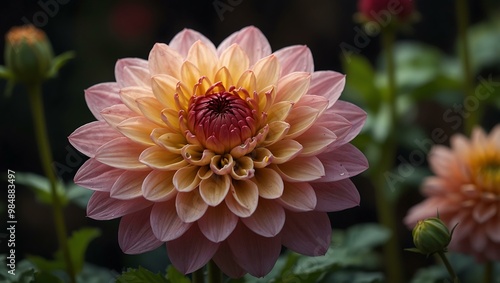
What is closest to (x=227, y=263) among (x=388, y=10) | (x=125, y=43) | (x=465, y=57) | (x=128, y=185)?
(x=128, y=185)

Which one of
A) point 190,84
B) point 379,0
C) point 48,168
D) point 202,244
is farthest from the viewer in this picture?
point 379,0

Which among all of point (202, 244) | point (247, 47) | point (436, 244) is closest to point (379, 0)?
point (247, 47)

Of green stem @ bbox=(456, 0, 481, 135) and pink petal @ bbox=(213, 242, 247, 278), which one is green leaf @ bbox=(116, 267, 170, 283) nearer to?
pink petal @ bbox=(213, 242, 247, 278)

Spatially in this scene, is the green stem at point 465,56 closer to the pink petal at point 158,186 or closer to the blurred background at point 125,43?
the blurred background at point 125,43

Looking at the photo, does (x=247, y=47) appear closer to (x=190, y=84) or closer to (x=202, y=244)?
(x=190, y=84)

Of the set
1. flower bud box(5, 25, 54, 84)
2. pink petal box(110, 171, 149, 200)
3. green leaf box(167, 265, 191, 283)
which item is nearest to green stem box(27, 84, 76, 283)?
flower bud box(5, 25, 54, 84)
